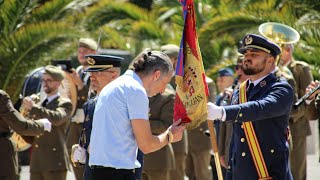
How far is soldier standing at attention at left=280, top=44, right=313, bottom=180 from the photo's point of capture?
10719 millimetres

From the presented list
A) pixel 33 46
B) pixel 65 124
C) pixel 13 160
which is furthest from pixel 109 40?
pixel 13 160

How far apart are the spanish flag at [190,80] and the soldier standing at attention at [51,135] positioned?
3720mm

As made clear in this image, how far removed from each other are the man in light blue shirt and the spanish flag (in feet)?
0.73

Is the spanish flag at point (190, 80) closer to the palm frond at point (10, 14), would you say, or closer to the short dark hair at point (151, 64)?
the short dark hair at point (151, 64)

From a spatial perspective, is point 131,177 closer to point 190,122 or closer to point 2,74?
point 190,122

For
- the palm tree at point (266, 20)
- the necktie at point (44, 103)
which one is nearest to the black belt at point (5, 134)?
the necktie at point (44, 103)

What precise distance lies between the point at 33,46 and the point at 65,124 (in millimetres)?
3798

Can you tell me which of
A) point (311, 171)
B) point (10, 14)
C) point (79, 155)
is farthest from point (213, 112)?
point (311, 171)

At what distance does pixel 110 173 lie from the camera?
6262 millimetres

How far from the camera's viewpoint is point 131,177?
6379mm

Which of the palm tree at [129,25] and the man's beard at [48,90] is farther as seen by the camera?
the palm tree at [129,25]

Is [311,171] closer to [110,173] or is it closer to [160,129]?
[160,129]

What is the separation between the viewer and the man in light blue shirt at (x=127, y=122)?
6098 mm

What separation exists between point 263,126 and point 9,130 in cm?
302
